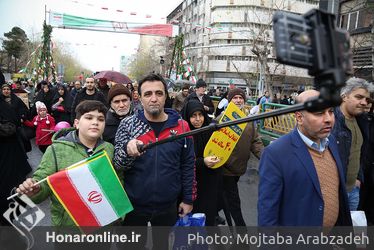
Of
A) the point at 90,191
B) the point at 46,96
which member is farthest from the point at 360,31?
the point at 90,191

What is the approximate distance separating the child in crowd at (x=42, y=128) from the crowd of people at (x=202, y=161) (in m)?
1.31

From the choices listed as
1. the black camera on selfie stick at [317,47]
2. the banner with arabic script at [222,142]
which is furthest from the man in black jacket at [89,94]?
the black camera on selfie stick at [317,47]

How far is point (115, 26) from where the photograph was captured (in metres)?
23.8

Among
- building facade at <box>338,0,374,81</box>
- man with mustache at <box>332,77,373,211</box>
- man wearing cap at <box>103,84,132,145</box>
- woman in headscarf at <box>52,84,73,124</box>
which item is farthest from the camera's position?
building facade at <box>338,0,374,81</box>

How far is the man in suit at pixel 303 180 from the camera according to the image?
2143 mm

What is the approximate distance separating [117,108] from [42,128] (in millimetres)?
2367

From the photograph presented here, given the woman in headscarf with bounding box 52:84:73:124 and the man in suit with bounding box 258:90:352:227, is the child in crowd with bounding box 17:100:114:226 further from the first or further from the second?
the woman in headscarf with bounding box 52:84:73:124

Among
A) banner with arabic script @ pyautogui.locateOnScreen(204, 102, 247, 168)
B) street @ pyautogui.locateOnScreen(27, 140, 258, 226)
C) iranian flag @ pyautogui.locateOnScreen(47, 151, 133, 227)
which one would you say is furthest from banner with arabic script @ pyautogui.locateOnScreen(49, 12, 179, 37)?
iranian flag @ pyautogui.locateOnScreen(47, 151, 133, 227)

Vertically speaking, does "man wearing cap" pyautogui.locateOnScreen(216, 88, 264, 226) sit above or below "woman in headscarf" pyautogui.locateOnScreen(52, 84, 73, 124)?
below

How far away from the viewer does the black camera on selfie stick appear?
102cm

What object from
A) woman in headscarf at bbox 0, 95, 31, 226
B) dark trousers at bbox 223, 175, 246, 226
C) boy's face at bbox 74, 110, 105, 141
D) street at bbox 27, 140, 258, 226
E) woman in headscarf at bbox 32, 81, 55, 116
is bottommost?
street at bbox 27, 140, 258, 226

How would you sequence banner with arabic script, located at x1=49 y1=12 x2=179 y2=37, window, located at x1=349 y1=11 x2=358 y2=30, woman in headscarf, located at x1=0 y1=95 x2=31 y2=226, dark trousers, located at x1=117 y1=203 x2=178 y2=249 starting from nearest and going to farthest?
dark trousers, located at x1=117 y1=203 x2=178 y2=249 → woman in headscarf, located at x1=0 y1=95 x2=31 y2=226 → banner with arabic script, located at x1=49 y1=12 x2=179 y2=37 → window, located at x1=349 y1=11 x2=358 y2=30

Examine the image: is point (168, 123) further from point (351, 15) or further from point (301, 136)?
point (351, 15)

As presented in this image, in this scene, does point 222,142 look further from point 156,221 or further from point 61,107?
point 61,107
